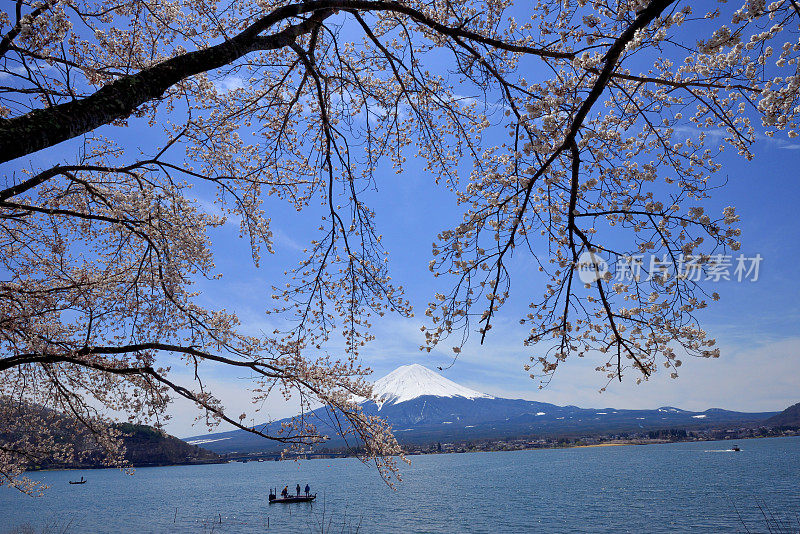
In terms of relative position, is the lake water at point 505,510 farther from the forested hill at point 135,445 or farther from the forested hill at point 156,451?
the forested hill at point 156,451

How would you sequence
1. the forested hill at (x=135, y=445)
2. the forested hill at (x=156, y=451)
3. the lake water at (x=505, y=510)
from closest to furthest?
the forested hill at (x=135, y=445)
the lake water at (x=505, y=510)
the forested hill at (x=156, y=451)

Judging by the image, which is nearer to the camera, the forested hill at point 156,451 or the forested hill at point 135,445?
the forested hill at point 135,445

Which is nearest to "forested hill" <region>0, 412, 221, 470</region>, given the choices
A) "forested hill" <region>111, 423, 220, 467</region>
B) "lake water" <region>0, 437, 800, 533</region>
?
"forested hill" <region>111, 423, 220, 467</region>

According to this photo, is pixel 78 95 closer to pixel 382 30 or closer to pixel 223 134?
pixel 223 134

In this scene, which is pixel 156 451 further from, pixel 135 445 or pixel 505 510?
pixel 505 510

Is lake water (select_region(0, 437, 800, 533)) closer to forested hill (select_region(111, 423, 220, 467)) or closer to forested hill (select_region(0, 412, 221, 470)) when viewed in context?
forested hill (select_region(0, 412, 221, 470))

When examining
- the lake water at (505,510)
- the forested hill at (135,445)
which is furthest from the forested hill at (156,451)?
the lake water at (505,510)

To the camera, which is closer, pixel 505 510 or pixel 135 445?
pixel 505 510

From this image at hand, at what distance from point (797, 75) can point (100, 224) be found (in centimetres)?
885

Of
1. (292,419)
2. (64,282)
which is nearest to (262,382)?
(292,419)

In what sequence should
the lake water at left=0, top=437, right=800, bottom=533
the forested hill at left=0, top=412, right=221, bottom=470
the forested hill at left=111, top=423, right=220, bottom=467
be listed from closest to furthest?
the forested hill at left=0, top=412, right=221, bottom=470 → the lake water at left=0, top=437, right=800, bottom=533 → the forested hill at left=111, top=423, right=220, bottom=467

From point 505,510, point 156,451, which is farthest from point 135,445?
point 505,510

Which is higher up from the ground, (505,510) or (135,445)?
(135,445)

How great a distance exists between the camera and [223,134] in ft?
22.3
